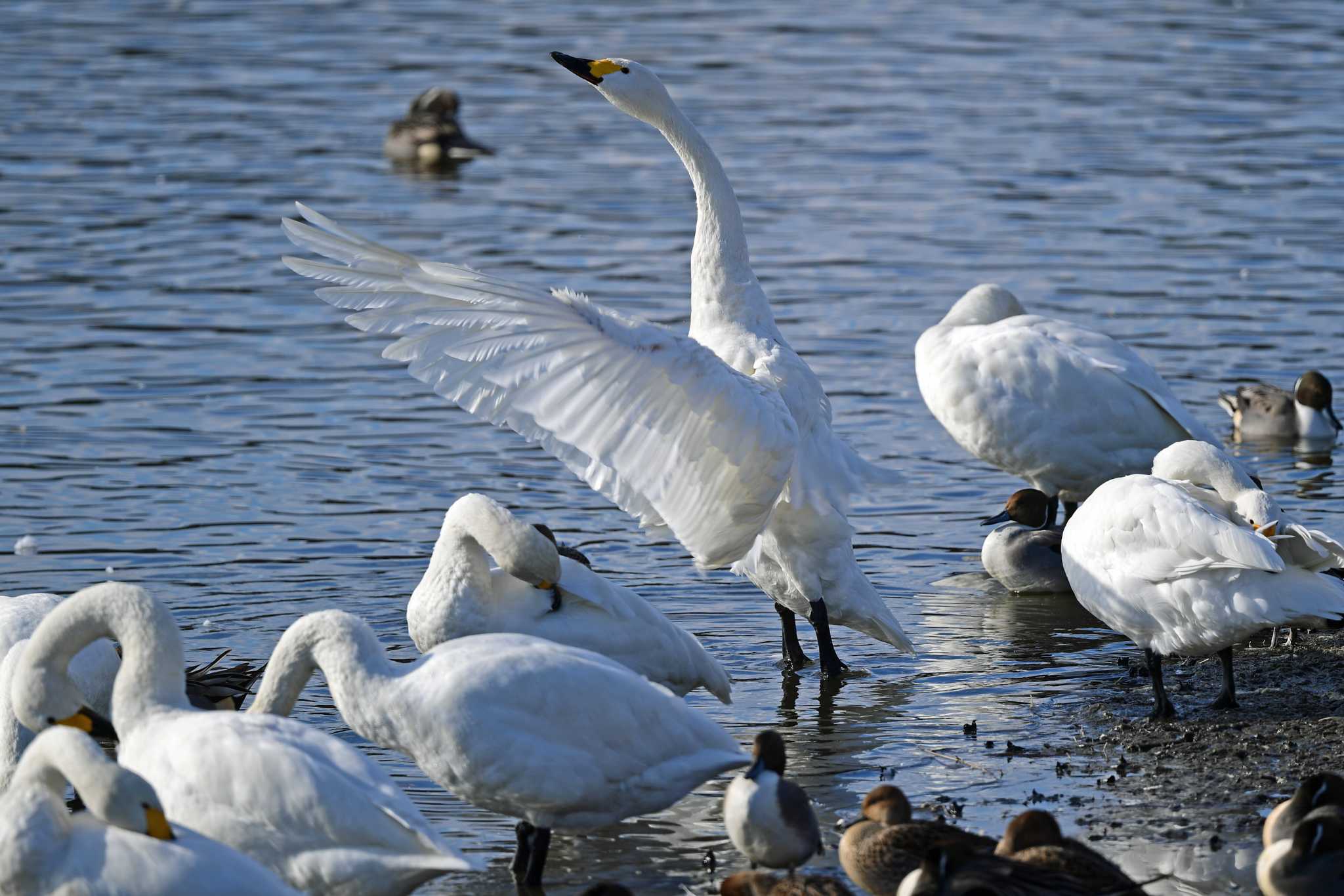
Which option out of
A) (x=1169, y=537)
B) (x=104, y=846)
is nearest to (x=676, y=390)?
(x=1169, y=537)

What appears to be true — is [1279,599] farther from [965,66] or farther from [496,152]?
[965,66]

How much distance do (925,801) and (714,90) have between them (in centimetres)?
1739

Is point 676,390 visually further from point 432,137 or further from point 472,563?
point 432,137

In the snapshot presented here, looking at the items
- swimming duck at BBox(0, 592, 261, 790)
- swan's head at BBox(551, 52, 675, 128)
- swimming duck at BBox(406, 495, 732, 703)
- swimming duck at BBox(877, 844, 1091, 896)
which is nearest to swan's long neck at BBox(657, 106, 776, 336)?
swan's head at BBox(551, 52, 675, 128)

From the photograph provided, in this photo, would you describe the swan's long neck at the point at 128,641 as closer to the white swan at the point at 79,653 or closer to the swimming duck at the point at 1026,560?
the white swan at the point at 79,653

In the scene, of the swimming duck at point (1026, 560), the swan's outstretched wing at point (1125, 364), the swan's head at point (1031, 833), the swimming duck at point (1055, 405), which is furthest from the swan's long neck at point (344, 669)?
the swan's outstretched wing at point (1125, 364)

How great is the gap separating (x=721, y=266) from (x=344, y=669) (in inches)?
115

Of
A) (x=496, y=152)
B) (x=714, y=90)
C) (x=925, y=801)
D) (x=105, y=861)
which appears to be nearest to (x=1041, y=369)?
(x=925, y=801)

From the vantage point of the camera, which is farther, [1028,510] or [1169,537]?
[1028,510]

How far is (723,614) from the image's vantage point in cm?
945

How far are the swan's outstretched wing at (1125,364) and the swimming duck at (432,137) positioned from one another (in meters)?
10.5

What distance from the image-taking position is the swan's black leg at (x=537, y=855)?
626cm

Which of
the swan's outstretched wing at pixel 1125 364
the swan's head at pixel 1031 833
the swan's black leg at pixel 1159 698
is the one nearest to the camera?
the swan's head at pixel 1031 833

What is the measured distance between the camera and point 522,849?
645 centimetres
